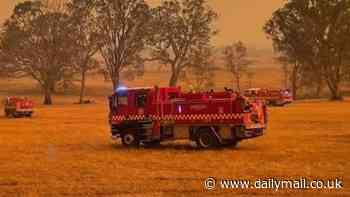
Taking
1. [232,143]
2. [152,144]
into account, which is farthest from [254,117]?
[152,144]

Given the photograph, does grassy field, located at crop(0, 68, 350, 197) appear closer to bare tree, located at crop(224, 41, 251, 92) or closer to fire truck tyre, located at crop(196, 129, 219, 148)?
fire truck tyre, located at crop(196, 129, 219, 148)

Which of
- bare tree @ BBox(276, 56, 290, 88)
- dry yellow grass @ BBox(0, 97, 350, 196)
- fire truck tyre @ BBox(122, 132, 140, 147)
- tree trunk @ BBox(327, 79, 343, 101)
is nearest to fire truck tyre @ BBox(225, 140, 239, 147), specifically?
dry yellow grass @ BBox(0, 97, 350, 196)

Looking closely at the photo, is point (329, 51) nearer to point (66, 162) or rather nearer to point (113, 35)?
point (113, 35)

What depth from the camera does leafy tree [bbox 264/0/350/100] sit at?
86812 mm

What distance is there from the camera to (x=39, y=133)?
34688 millimetres

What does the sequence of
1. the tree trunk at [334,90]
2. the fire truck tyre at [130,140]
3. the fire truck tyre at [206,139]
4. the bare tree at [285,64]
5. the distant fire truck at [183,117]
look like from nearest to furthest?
the distant fire truck at [183,117] → the fire truck tyre at [206,139] → the fire truck tyre at [130,140] → the tree trunk at [334,90] → the bare tree at [285,64]

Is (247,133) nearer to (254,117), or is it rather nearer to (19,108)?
(254,117)

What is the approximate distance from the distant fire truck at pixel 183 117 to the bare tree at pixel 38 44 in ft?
197

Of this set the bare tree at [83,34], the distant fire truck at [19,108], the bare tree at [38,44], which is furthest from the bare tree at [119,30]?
the distant fire truck at [19,108]

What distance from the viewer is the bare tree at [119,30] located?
289ft

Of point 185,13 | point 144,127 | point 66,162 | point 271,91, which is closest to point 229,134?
point 144,127

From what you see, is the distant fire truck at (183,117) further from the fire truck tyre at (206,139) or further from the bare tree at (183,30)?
the bare tree at (183,30)

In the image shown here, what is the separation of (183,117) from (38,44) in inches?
2601

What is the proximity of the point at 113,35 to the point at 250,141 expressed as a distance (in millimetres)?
62037
